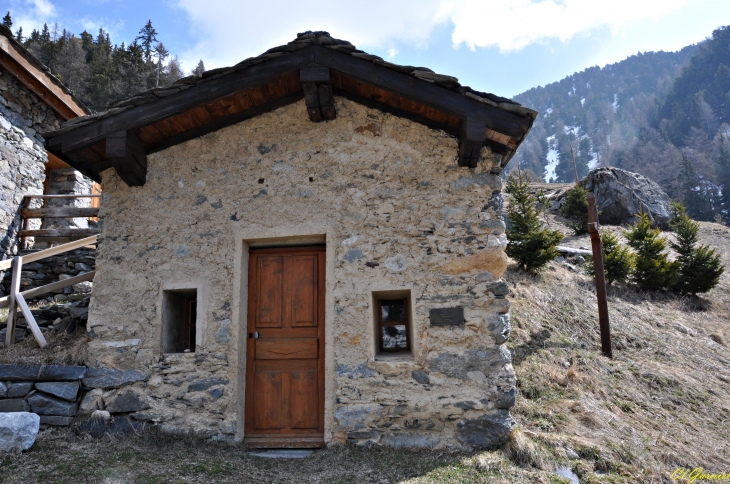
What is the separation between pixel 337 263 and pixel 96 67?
23.1m

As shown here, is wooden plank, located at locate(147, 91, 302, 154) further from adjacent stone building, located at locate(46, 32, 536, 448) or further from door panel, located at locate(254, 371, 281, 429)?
door panel, located at locate(254, 371, 281, 429)

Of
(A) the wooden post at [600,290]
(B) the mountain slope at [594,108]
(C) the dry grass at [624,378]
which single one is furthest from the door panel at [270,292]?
(B) the mountain slope at [594,108]

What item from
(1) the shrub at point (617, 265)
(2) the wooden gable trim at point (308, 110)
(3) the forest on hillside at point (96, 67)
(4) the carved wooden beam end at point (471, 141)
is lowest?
(1) the shrub at point (617, 265)

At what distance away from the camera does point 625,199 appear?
607 inches

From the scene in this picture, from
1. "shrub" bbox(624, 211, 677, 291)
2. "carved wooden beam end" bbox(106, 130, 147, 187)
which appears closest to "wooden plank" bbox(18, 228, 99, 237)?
"carved wooden beam end" bbox(106, 130, 147, 187)

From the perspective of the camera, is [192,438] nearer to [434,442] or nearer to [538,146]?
[434,442]

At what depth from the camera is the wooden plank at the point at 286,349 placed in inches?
187

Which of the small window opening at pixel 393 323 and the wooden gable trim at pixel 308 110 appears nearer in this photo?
the wooden gable trim at pixel 308 110

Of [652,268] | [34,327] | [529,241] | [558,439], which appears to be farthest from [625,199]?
[34,327]

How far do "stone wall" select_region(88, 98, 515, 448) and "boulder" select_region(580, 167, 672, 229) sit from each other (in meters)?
12.5

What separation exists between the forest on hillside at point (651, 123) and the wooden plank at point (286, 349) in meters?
27.4

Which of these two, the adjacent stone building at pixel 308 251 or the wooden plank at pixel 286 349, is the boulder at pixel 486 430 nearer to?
the adjacent stone building at pixel 308 251

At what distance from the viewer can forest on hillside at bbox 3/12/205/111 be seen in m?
20.7

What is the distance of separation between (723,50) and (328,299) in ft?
246
